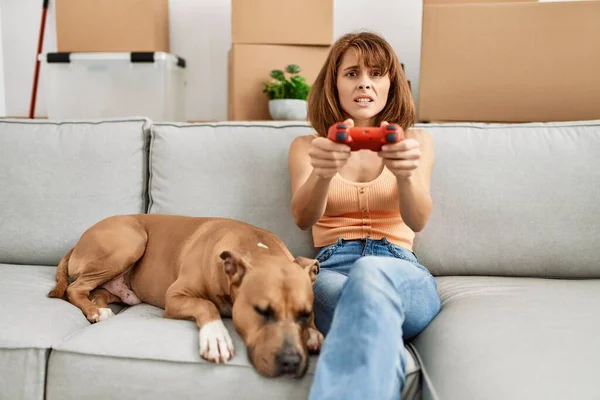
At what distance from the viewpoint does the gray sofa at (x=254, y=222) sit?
1216 mm

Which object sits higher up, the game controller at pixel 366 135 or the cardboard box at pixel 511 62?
the cardboard box at pixel 511 62

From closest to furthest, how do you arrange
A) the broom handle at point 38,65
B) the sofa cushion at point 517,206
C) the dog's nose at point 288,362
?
the dog's nose at point 288,362 < the sofa cushion at point 517,206 < the broom handle at point 38,65

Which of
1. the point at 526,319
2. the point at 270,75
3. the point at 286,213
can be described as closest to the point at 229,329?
the point at 286,213

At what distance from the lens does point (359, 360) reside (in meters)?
1.05

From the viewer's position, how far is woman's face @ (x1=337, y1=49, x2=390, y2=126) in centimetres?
165

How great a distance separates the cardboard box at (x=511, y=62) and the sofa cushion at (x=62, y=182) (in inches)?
52.0

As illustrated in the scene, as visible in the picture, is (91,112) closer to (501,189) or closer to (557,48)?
(501,189)

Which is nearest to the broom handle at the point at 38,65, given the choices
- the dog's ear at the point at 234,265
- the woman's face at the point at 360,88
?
the woman's face at the point at 360,88

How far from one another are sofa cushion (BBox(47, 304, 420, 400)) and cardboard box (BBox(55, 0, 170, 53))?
1852mm

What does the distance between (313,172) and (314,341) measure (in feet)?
1.55

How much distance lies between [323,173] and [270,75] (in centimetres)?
131

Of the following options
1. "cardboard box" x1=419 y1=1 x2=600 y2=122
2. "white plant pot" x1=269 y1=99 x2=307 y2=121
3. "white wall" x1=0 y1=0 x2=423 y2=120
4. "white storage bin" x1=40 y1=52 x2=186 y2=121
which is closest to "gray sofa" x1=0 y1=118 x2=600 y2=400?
"cardboard box" x1=419 y1=1 x2=600 y2=122

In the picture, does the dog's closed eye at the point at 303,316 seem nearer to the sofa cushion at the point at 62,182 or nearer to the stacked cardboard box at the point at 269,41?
→ the sofa cushion at the point at 62,182

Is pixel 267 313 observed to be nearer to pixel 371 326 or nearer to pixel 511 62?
pixel 371 326
